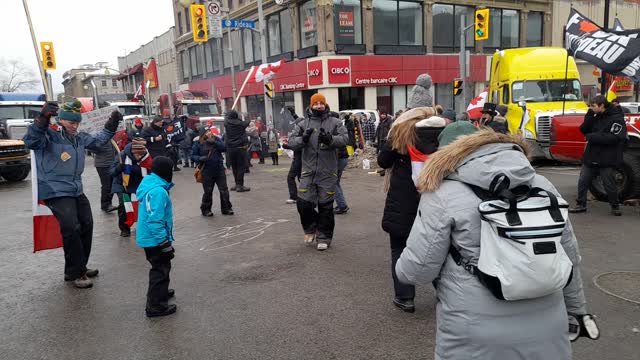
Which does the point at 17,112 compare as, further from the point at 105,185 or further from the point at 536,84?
the point at 536,84

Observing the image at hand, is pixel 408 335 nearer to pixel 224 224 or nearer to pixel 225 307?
pixel 225 307

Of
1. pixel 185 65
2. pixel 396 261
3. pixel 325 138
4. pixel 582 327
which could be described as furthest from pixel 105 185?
pixel 185 65

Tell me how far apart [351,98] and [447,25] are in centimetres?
843

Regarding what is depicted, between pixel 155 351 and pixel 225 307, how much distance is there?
878mm

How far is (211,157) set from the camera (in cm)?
869

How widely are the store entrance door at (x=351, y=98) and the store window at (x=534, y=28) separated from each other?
1518cm

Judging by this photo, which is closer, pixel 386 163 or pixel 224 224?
pixel 386 163

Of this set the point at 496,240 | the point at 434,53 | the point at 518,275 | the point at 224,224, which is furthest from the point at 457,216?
the point at 434,53

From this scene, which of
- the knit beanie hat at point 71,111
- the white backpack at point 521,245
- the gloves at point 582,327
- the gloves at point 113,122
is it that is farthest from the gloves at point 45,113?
the gloves at point 582,327

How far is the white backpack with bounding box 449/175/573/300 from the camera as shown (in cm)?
181

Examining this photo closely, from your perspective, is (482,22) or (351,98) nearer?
(482,22)

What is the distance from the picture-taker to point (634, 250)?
5.67m

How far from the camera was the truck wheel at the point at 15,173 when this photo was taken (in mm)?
14609

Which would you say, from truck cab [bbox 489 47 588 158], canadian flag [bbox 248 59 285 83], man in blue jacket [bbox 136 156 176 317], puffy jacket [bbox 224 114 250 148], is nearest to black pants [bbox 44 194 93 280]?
man in blue jacket [bbox 136 156 176 317]
